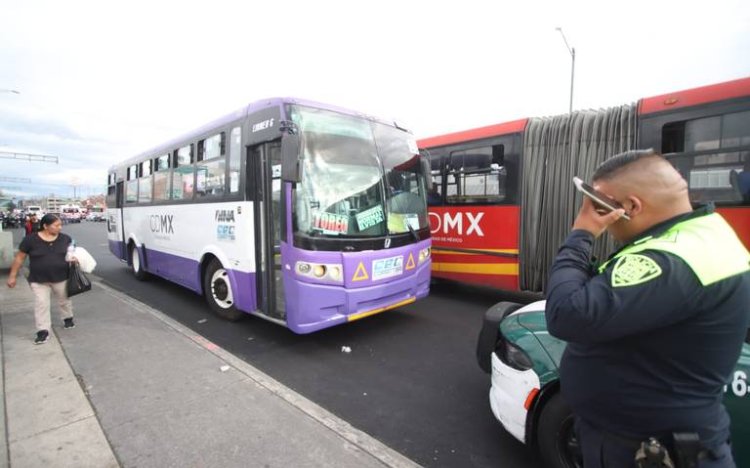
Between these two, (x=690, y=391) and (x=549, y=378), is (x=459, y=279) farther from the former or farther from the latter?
(x=690, y=391)

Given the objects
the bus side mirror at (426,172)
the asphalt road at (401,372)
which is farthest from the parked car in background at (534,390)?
the bus side mirror at (426,172)

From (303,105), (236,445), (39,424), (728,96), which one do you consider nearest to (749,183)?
(728,96)

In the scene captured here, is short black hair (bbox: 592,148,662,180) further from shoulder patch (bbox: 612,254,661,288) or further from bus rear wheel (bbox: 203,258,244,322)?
bus rear wheel (bbox: 203,258,244,322)

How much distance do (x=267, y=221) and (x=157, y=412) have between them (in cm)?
248

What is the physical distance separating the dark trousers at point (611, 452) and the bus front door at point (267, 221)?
3989 millimetres

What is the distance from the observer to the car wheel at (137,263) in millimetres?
9349

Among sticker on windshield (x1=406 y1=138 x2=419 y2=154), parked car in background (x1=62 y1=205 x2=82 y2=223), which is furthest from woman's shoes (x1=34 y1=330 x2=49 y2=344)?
parked car in background (x1=62 y1=205 x2=82 y2=223)

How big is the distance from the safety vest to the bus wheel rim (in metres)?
5.59

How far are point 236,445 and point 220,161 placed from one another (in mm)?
4299

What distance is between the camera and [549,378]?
8.09 feet

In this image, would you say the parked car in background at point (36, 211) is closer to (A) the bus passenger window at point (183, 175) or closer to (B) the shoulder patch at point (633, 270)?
(A) the bus passenger window at point (183, 175)

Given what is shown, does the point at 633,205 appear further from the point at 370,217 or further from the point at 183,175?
the point at 183,175

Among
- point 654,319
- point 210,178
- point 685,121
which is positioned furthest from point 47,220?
point 685,121

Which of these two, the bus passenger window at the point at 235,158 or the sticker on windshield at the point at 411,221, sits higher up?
the bus passenger window at the point at 235,158
